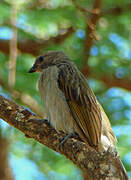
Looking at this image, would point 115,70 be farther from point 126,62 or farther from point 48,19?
point 48,19

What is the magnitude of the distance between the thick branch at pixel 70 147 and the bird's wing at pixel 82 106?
348mm

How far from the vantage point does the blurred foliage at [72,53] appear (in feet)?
22.0

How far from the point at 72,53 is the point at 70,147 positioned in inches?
137

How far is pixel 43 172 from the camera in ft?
24.7

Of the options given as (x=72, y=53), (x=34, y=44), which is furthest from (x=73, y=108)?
(x=34, y=44)

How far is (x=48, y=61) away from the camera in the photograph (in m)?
5.29

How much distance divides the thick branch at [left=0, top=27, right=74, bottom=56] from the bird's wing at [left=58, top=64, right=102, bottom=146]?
262 cm

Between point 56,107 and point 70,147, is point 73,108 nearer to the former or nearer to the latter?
point 56,107

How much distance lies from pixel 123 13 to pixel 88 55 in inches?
47.7

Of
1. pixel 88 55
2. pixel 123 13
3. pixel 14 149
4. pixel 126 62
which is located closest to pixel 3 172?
pixel 14 149

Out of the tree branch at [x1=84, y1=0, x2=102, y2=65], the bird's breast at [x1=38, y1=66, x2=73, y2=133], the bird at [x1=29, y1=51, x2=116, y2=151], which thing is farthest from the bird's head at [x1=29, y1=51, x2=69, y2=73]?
the tree branch at [x1=84, y1=0, x2=102, y2=65]

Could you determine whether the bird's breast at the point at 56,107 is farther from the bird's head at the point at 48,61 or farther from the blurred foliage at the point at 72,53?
the blurred foliage at the point at 72,53

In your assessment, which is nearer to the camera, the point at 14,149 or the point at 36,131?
the point at 36,131

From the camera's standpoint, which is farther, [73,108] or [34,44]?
[34,44]
